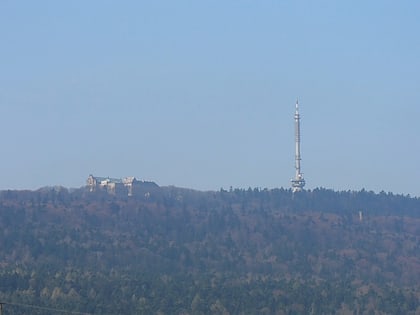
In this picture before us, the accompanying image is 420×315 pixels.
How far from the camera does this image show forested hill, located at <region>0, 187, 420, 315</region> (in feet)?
338

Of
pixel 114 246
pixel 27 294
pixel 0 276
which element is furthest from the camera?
pixel 114 246

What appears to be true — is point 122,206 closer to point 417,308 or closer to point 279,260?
point 279,260

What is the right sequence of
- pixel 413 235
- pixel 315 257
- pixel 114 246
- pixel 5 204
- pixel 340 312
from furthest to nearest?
pixel 413 235 → pixel 5 204 → pixel 315 257 → pixel 114 246 → pixel 340 312

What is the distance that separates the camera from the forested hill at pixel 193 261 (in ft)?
338

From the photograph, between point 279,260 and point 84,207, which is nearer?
point 279,260

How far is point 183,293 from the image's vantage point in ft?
354

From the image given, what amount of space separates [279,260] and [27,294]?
247 ft

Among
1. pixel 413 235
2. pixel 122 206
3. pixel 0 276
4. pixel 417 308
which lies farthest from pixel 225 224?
pixel 0 276

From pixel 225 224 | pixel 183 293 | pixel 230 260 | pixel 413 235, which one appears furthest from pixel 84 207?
pixel 183 293

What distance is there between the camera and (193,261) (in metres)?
157

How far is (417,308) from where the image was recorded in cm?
11362

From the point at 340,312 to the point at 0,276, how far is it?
107ft

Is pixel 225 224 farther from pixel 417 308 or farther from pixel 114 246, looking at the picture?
pixel 417 308

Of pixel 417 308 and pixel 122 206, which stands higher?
pixel 122 206
